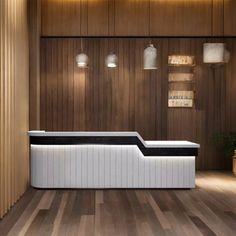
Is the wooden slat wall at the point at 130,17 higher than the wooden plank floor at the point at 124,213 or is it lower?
higher

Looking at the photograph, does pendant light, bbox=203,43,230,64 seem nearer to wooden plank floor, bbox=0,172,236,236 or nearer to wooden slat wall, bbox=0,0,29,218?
wooden plank floor, bbox=0,172,236,236

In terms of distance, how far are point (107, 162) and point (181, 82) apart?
3.18 meters

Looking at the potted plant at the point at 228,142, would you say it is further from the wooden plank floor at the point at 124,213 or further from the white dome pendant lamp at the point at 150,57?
the white dome pendant lamp at the point at 150,57

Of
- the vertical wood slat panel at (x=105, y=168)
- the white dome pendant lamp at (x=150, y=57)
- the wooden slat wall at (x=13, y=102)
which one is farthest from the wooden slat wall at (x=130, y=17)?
the vertical wood slat panel at (x=105, y=168)

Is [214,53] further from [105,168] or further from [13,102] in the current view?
[13,102]

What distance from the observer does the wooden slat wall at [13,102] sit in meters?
4.94

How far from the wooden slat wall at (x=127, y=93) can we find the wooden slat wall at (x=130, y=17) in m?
0.21

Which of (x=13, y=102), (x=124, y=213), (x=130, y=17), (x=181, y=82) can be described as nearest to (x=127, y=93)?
(x=181, y=82)

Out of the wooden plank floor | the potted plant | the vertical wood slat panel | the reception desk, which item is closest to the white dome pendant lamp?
the reception desk

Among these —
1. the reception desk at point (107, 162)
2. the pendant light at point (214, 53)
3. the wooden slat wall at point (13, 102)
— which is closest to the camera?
the wooden slat wall at point (13, 102)

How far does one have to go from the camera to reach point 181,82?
28.6ft

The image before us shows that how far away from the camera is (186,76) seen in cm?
873

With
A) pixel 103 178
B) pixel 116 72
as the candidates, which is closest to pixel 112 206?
pixel 103 178

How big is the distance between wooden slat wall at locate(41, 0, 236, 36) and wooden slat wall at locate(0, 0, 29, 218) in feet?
6.53
